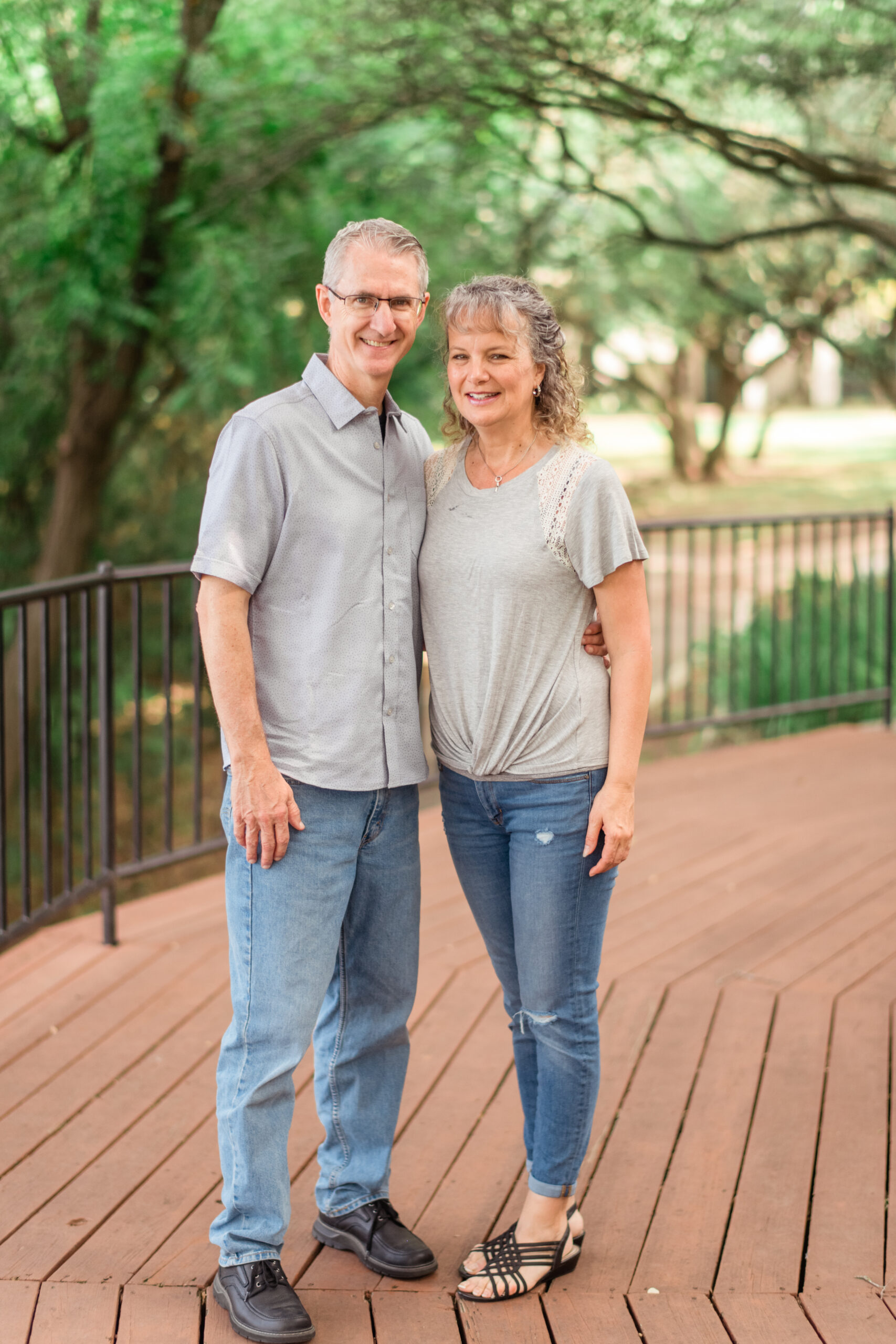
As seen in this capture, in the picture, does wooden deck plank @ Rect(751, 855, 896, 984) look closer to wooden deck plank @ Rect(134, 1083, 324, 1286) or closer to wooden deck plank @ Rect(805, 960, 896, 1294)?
wooden deck plank @ Rect(805, 960, 896, 1294)

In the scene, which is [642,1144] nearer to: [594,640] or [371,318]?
[594,640]

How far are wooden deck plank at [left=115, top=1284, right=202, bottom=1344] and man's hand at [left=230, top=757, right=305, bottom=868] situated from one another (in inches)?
30.5

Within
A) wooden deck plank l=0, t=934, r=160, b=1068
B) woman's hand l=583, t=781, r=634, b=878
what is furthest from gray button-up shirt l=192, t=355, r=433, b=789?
wooden deck plank l=0, t=934, r=160, b=1068

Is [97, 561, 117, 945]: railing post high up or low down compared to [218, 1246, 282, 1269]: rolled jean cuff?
up

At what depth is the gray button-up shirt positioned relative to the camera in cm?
209

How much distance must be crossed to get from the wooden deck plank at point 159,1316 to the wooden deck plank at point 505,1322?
448 millimetres

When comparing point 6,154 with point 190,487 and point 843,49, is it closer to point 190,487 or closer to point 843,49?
point 190,487

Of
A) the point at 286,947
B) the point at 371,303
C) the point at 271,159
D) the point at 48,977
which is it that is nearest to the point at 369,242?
the point at 371,303

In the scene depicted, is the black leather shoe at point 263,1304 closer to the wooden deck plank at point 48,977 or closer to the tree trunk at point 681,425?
the wooden deck plank at point 48,977

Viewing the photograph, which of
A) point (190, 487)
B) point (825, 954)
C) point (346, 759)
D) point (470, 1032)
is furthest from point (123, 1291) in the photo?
point (190, 487)

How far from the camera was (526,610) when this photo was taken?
7.00 feet

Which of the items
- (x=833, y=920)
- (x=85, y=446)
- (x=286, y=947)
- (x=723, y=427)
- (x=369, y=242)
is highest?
(x=723, y=427)

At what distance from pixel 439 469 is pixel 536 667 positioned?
401mm

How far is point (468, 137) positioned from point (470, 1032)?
18.8 ft
